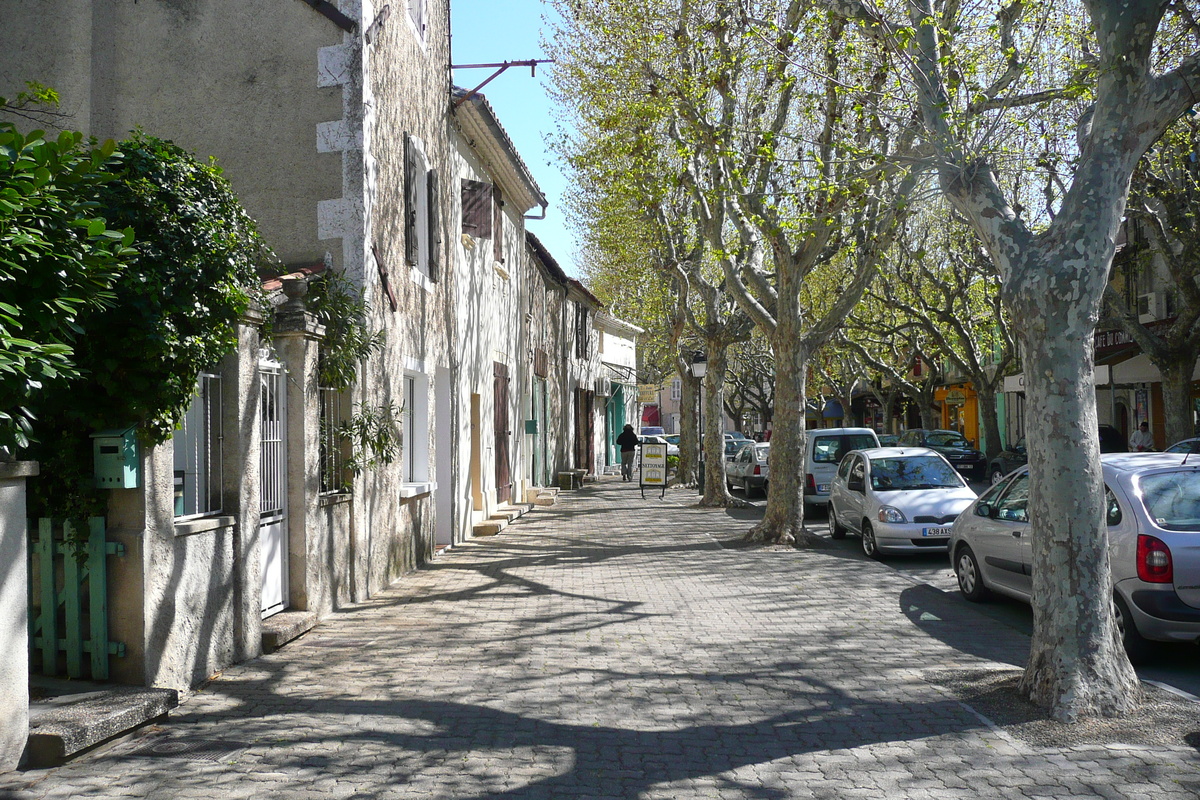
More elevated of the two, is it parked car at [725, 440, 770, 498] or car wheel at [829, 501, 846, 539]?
parked car at [725, 440, 770, 498]

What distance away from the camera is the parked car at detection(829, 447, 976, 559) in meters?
13.2

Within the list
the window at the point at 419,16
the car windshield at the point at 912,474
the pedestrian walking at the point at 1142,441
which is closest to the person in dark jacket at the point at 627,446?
the pedestrian walking at the point at 1142,441

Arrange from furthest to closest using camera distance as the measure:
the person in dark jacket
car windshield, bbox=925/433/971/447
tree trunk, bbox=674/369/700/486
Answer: the person in dark jacket → car windshield, bbox=925/433/971/447 → tree trunk, bbox=674/369/700/486

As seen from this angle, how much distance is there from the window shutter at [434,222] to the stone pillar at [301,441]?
4.50m

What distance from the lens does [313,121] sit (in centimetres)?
1014

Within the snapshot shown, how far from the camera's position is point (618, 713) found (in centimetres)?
618

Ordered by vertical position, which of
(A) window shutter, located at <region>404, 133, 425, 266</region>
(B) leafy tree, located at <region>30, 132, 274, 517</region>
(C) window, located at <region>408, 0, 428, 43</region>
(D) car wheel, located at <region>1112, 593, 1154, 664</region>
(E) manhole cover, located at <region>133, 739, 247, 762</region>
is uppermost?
(C) window, located at <region>408, 0, 428, 43</region>

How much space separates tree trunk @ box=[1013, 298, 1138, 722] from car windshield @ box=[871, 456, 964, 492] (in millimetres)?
8053

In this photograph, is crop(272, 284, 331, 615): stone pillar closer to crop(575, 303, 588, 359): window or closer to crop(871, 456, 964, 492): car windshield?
crop(871, 456, 964, 492): car windshield

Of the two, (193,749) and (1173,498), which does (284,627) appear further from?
(1173,498)

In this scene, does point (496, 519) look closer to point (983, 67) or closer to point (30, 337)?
point (983, 67)

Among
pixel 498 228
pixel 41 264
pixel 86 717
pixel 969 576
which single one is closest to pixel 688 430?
pixel 498 228

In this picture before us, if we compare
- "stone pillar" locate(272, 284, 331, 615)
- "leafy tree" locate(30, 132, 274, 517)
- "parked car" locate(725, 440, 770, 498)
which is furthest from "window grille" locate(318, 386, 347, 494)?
"parked car" locate(725, 440, 770, 498)

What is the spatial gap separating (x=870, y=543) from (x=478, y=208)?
7873mm
